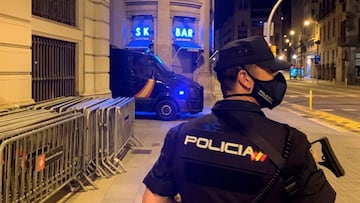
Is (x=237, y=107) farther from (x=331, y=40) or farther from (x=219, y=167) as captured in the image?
(x=331, y=40)

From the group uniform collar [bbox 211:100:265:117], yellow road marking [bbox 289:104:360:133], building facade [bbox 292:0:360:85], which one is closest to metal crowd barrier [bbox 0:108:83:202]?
uniform collar [bbox 211:100:265:117]

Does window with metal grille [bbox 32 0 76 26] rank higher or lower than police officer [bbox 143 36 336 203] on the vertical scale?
higher

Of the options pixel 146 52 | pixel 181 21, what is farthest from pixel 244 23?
pixel 146 52

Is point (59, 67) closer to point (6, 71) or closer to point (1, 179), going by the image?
point (6, 71)

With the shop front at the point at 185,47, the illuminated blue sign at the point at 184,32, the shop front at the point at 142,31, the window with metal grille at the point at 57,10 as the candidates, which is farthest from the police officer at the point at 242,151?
the illuminated blue sign at the point at 184,32

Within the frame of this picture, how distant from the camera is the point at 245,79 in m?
2.16

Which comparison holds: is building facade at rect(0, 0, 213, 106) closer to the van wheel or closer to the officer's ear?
the van wheel

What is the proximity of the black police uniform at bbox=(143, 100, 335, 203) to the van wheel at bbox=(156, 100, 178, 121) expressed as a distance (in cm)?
1525

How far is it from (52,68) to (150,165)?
3039 millimetres

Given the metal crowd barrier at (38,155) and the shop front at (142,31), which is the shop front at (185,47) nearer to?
the shop front at (142,31)

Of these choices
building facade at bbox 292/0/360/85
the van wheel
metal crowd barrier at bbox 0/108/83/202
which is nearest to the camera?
metal crowd barrier at bbox 0/108/83/202

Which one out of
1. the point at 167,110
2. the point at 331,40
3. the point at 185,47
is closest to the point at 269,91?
the point at 167,110

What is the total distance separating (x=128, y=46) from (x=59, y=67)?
63.7 ft

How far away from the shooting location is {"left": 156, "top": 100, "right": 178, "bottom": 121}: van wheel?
17531mm
